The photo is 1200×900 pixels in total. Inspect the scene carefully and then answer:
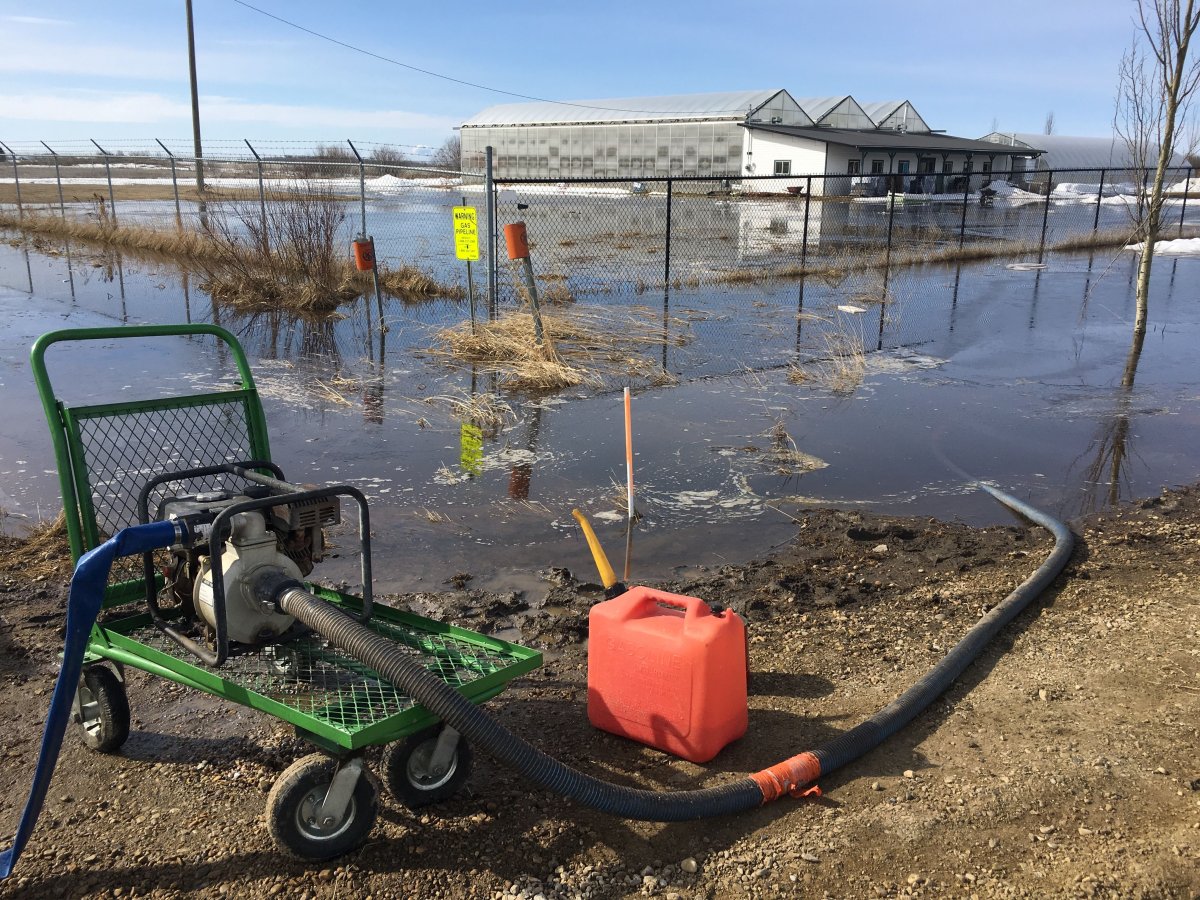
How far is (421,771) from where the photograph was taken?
300 centimetres

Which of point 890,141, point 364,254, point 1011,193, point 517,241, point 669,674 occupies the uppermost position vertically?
point 890,141

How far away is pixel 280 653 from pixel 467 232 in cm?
838

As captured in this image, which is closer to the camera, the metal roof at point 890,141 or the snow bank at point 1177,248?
the snow bank at point 1177,248

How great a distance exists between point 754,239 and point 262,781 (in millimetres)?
23997

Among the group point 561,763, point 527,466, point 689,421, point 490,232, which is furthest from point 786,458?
point 490,232

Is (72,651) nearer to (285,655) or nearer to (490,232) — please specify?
(285,655)

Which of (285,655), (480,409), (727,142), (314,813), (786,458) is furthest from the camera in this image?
(727,142)

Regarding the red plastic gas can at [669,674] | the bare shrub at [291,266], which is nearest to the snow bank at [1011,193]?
the bare shrub at [291,266]

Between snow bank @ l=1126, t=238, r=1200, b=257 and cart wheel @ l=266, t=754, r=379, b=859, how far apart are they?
76.6 feet

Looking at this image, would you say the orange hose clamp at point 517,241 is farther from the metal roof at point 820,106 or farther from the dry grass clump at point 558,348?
the metal roof at point 820,106

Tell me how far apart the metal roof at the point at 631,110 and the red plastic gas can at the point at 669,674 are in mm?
57650

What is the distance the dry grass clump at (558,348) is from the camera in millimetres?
9516

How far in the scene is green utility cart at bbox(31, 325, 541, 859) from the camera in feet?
9.03

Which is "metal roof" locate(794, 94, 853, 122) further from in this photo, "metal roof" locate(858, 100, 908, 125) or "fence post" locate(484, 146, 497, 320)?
"fence post" locate(484, 146, 497, 320)
